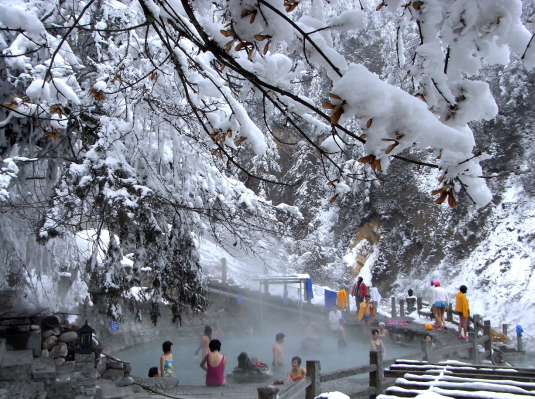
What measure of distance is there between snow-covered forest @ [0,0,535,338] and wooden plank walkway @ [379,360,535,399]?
5.98 feet

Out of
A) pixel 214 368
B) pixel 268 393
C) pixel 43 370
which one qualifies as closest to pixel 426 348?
pixel 214 368

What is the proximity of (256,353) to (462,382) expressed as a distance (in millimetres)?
12287

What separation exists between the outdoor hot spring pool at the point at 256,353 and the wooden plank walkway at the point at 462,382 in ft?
22.8

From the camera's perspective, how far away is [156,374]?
329 inches

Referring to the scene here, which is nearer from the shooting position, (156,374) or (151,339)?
(156,374)

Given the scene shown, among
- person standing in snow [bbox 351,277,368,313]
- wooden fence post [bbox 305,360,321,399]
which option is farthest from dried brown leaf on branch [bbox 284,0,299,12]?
person standing in snow [bbox 351,277,368,313]

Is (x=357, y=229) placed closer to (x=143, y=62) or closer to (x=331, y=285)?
(x=331, y=285)

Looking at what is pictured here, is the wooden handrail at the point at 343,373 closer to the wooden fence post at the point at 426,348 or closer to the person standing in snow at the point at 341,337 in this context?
the wooden fence post at the point at 426,348

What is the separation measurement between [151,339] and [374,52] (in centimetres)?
2308

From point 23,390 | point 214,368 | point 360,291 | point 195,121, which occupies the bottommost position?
point 23,390

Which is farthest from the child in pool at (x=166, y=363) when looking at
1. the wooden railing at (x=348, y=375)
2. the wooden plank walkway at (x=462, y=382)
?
the wooden plank walkway at (x=462, y=382)

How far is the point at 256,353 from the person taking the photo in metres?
15.4

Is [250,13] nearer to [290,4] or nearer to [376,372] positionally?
[290,4]

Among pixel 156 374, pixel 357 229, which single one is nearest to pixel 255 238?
pixel 156 374
